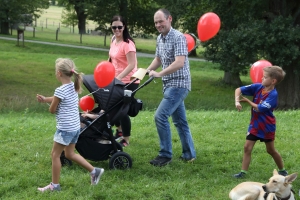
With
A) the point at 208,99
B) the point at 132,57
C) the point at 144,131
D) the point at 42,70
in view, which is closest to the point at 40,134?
the point at 144,131

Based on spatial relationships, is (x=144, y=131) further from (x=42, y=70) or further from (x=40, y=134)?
(x=42, y=70)

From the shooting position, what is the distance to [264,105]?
5070mm

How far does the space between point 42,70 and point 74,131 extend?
17698 millimetres

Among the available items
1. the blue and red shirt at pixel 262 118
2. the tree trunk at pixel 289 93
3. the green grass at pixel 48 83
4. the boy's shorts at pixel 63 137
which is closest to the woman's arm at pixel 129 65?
the boy's shorts at pixel 63 137

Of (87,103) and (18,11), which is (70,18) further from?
(87,103)

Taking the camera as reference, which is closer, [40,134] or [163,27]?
[163,27]

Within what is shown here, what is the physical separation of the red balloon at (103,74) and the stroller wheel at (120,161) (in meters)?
0.90

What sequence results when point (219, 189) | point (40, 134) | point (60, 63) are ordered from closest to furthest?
point (60, 63) < point (219, 189) < point (40, 134)

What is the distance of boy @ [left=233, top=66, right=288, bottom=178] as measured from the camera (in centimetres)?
509

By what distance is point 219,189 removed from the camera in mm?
5152

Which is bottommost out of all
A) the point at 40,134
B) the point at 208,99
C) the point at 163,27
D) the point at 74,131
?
the point at 208,99

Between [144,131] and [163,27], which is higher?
[163,27]

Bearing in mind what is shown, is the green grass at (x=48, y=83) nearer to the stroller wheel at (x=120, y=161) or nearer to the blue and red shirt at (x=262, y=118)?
the stroller wheel at (x=120, y=161)

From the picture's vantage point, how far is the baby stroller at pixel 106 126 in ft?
18.4
